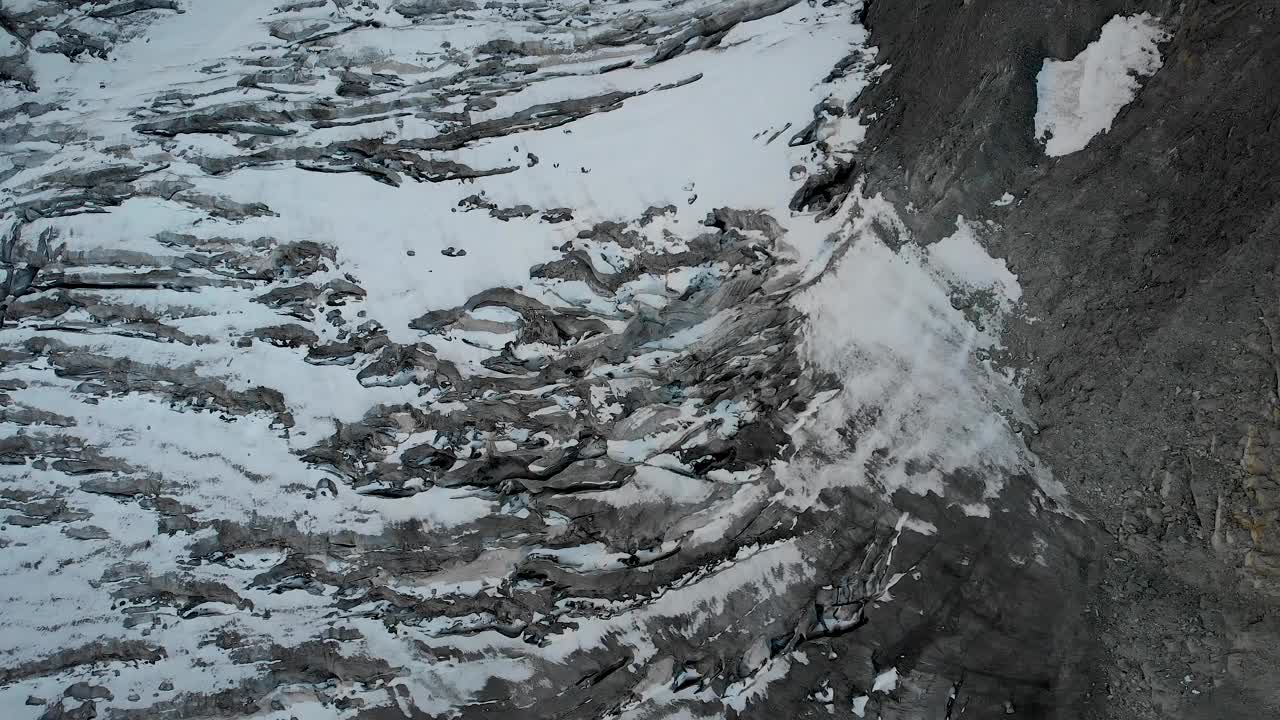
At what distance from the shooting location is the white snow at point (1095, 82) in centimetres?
311

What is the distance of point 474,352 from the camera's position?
369 centimetres

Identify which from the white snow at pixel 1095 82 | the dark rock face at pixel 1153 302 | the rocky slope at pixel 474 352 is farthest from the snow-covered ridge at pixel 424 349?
the white snow at pixel 1095 82

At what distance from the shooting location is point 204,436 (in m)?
3.66

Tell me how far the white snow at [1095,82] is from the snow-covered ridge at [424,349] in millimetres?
821

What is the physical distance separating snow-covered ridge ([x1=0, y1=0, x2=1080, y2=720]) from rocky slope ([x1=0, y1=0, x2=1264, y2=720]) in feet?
0.05

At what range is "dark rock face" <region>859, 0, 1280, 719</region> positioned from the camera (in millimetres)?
2945

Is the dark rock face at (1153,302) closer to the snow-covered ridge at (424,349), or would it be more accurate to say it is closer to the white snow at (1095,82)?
the white snow at (1095,82)

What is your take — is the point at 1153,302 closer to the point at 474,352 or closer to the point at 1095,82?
the point at 1095,82

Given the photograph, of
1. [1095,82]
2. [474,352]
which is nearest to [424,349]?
[474,352]

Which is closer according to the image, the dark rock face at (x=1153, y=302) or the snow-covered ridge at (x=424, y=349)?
the dark rock face at (x=1153, y=302)

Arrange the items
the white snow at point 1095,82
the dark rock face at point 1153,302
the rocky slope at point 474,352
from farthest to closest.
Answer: the rocky slope at point 474,352 < the white snow at point 1095,82 < the dark rock face at point 1153,302

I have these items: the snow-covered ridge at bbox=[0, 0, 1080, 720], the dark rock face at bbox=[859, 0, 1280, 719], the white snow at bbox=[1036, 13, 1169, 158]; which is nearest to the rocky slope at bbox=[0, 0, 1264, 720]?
the snow-covered ridge at bbox=[0, 0, 1080, 720]

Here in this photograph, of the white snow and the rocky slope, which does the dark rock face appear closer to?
the white snow

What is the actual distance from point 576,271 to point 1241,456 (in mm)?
3007
